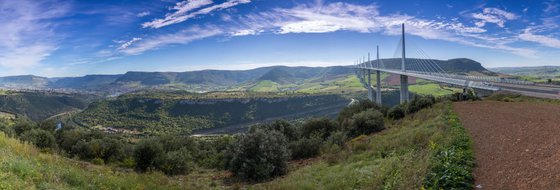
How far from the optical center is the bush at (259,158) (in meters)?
14.5

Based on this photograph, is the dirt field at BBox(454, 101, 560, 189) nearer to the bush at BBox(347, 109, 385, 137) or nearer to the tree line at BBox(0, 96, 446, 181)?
the tree line at BBox(0, 96, 446, 181)

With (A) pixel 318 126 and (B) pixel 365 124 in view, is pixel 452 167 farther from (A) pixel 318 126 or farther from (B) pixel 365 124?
(A) pixel 318 126

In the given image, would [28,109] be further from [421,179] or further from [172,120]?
[421,179]

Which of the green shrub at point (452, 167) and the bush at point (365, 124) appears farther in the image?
the bush at point (365, 124)

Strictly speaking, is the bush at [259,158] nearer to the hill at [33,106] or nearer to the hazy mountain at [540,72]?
the hazy mountain at [540,72]

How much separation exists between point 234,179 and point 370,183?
8243 mm

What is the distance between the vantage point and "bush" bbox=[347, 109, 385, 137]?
2293 centimetres

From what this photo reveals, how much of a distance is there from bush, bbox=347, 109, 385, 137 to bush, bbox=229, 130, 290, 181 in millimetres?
9001

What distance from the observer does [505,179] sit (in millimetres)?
6684

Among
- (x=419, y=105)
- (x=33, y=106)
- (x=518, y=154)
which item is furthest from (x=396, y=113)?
(x=33, y=106)

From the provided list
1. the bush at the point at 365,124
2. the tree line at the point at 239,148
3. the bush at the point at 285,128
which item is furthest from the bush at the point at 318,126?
the bush at the point at 365,124

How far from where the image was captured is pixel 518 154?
8359 millimetres

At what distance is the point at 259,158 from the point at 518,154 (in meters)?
10.1

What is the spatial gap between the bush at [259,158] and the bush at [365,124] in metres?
9.00
